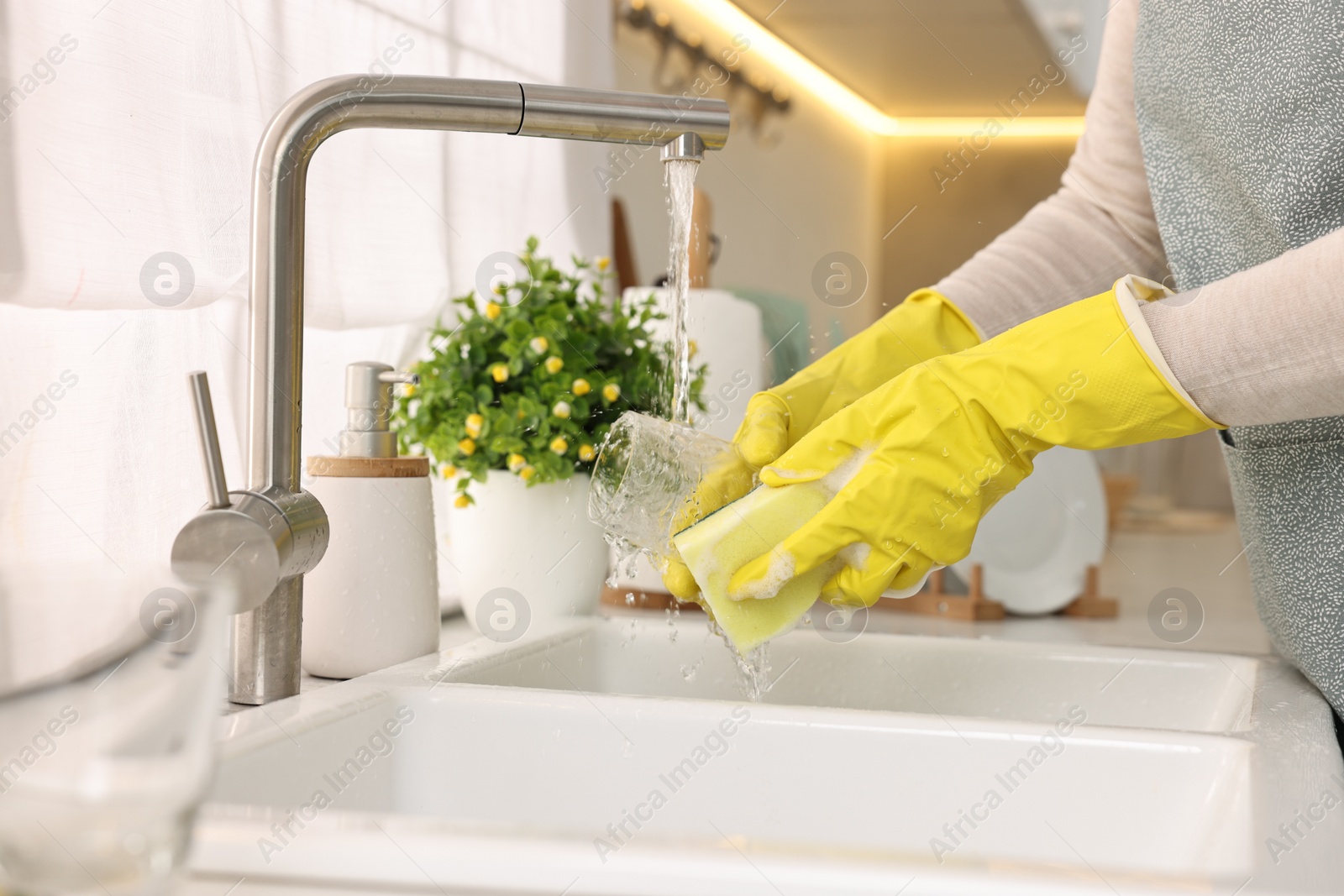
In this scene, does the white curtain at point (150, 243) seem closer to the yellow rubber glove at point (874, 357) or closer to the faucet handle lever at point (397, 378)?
the faucet handle lever at point (397, 378)

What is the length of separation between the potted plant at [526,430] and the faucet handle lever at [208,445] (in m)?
0.36

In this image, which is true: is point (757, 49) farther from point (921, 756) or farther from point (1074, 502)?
point (921, 756)

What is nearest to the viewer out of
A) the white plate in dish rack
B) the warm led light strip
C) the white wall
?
the white plate in dish rack

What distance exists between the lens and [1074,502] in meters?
1.24

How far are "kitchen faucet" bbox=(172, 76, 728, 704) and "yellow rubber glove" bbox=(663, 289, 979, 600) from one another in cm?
19

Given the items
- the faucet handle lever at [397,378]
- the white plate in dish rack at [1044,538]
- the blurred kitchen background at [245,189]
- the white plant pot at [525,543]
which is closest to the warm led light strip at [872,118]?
the blurred kitchen background at [245,189]

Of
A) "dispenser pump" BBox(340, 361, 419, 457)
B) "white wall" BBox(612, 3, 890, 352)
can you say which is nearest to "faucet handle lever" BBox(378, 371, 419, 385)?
"dispenser pump" BBox(340, 361, 419, 457)

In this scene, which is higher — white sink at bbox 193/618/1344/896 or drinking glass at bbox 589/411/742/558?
drinking glass at bbox 589/411/742/558

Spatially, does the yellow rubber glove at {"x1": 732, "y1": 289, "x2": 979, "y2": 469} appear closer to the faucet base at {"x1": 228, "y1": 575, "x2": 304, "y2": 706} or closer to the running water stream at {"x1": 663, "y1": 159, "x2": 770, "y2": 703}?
the running water stream at {"x1": 663, "y1": 159, "x2": 770, "y2": 703}

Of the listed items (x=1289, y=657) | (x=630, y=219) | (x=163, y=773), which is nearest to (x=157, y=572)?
(x=163, y=773)

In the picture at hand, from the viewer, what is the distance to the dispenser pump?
27.8 inches

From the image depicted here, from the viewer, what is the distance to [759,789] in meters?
0.63

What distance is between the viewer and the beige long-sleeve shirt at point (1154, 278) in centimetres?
52

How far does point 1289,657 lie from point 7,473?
797 mm
